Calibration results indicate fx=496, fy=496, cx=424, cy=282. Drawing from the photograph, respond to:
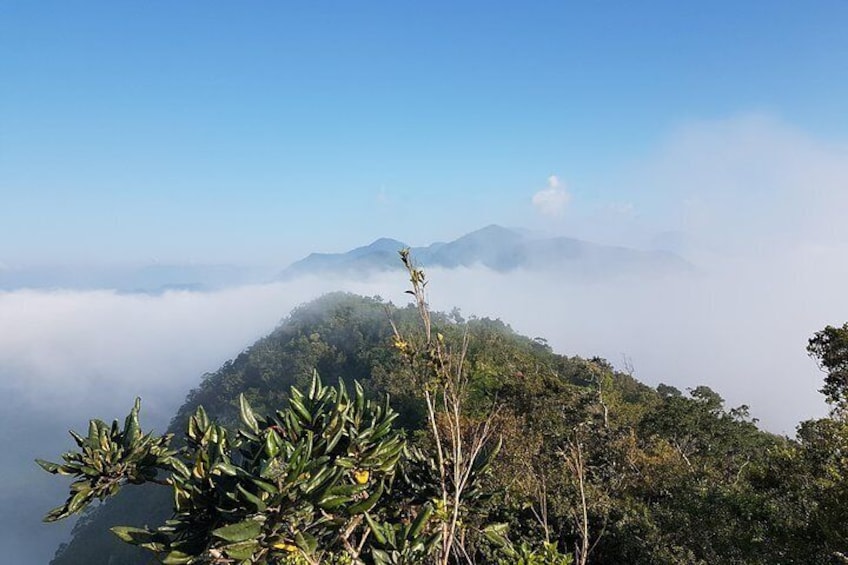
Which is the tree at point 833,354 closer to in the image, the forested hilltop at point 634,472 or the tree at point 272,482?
the forested hilltop at point 634,472

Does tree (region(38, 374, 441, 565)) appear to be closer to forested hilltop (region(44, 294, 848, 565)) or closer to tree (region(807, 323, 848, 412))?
forested hilltop (region(44, 294, 848, 565))

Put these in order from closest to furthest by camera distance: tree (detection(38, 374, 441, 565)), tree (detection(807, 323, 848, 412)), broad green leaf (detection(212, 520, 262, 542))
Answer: broad green leaf (detection(212, 520, 262, 542))
tree (detection(38, 374, 441, 565))
tree (detection(807, 323, 848, 412))

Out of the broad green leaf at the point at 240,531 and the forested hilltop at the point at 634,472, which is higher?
the broad green leaf at the point at 240,531

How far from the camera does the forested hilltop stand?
617cm

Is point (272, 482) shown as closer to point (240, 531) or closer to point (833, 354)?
point (240, 531)

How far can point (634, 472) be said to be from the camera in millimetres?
16656

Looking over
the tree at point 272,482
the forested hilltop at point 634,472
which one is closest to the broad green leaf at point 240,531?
the tree at point 272,482

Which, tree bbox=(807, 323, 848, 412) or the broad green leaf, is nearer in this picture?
the broad green leaf

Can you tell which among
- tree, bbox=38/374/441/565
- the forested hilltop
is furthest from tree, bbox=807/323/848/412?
tree, bbox=38/374/441/565

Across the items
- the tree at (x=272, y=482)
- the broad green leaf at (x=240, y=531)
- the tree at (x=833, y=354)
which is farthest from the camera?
the tree at (x=833, y=354)

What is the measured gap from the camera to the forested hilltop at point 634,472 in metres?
6.17

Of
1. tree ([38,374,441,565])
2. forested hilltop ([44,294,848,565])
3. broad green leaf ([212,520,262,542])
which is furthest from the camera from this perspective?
forested hilltop ([44,294,848,565])

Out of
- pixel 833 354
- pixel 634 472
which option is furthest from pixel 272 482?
pixel 634 472

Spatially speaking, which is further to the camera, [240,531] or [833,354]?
[833,354]
